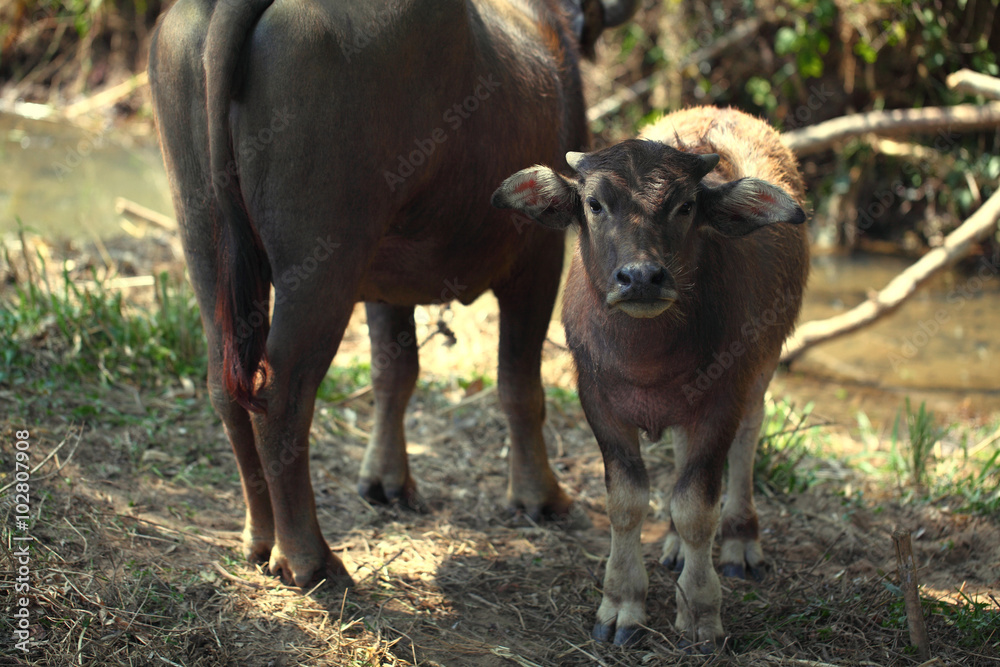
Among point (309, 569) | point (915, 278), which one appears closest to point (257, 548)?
point (309, 569)

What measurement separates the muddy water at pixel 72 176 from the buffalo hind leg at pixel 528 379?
212 inches

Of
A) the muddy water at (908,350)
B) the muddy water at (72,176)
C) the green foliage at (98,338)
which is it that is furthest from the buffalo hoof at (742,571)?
the muddy water at (72,176)

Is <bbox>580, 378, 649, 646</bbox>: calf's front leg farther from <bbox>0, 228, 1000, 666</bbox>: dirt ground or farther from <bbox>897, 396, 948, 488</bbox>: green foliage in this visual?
<bbox>897, 396, 948, 488</bbox>: green foliage

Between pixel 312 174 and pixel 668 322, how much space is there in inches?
53.8

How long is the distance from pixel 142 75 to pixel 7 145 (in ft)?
8.14

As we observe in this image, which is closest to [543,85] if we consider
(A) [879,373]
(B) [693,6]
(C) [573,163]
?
(C) [573,163]

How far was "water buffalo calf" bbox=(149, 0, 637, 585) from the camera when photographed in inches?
119

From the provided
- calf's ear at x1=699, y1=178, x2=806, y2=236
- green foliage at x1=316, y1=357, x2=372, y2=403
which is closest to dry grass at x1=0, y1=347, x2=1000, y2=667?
green foliage at x1=316, y1=357, x2=372, y2=403

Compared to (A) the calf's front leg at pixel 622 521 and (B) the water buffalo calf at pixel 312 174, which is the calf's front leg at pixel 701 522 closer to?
(A) the calf's front leg at pixel 622 521

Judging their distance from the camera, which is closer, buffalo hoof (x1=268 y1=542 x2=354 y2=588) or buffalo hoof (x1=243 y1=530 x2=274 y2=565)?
buffalo hoof (x1=268 y1=542 x2=354 y2=588)

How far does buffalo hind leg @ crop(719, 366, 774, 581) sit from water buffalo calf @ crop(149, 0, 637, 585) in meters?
1.34

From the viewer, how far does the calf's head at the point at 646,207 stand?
296 cm

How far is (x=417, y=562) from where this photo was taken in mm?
4078

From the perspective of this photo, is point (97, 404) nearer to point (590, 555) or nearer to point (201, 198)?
point (201, 198)
